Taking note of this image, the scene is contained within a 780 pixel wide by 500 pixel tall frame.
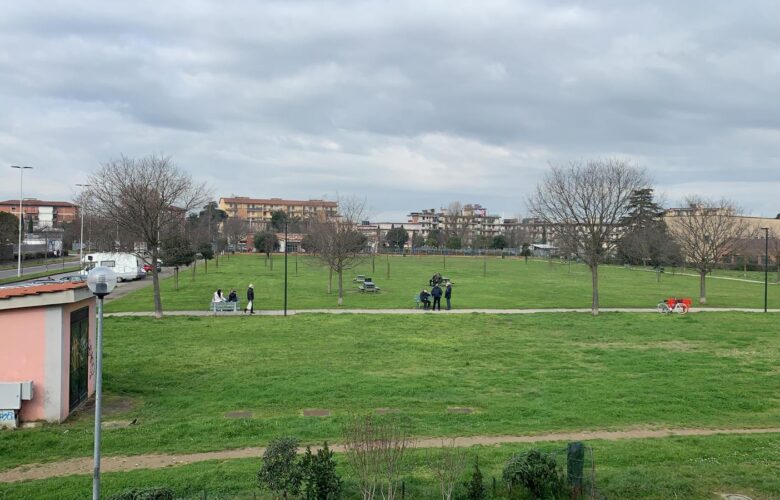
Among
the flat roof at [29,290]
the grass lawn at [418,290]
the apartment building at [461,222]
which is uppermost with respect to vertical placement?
the apartment building at [461,222]

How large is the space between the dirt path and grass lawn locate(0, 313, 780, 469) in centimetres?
32

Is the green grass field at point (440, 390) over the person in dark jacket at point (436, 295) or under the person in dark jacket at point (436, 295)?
under

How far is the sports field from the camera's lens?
29.1 ft

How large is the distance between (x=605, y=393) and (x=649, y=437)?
3.01m

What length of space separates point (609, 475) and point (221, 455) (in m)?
6.16

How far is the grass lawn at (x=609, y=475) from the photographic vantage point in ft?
26.1

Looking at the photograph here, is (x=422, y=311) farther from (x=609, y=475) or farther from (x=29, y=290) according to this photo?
(x=609, y=475)

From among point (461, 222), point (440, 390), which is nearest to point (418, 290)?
point (440, 390)

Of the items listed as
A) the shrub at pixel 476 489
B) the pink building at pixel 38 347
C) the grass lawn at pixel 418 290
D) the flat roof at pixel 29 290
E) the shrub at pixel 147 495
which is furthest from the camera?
the grass lawn at pixel 418 290

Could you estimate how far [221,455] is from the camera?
9.72 m

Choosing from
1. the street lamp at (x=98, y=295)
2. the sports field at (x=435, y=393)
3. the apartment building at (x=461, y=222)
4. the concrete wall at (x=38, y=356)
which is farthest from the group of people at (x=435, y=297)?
the apartment building at (x=461, y=222)

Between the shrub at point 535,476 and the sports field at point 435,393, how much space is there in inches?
29.6

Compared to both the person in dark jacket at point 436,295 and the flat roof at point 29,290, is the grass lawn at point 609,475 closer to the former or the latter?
the flat roof at point 29,290

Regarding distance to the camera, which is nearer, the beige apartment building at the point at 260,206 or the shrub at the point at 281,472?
the shrub at the point at 281,472
